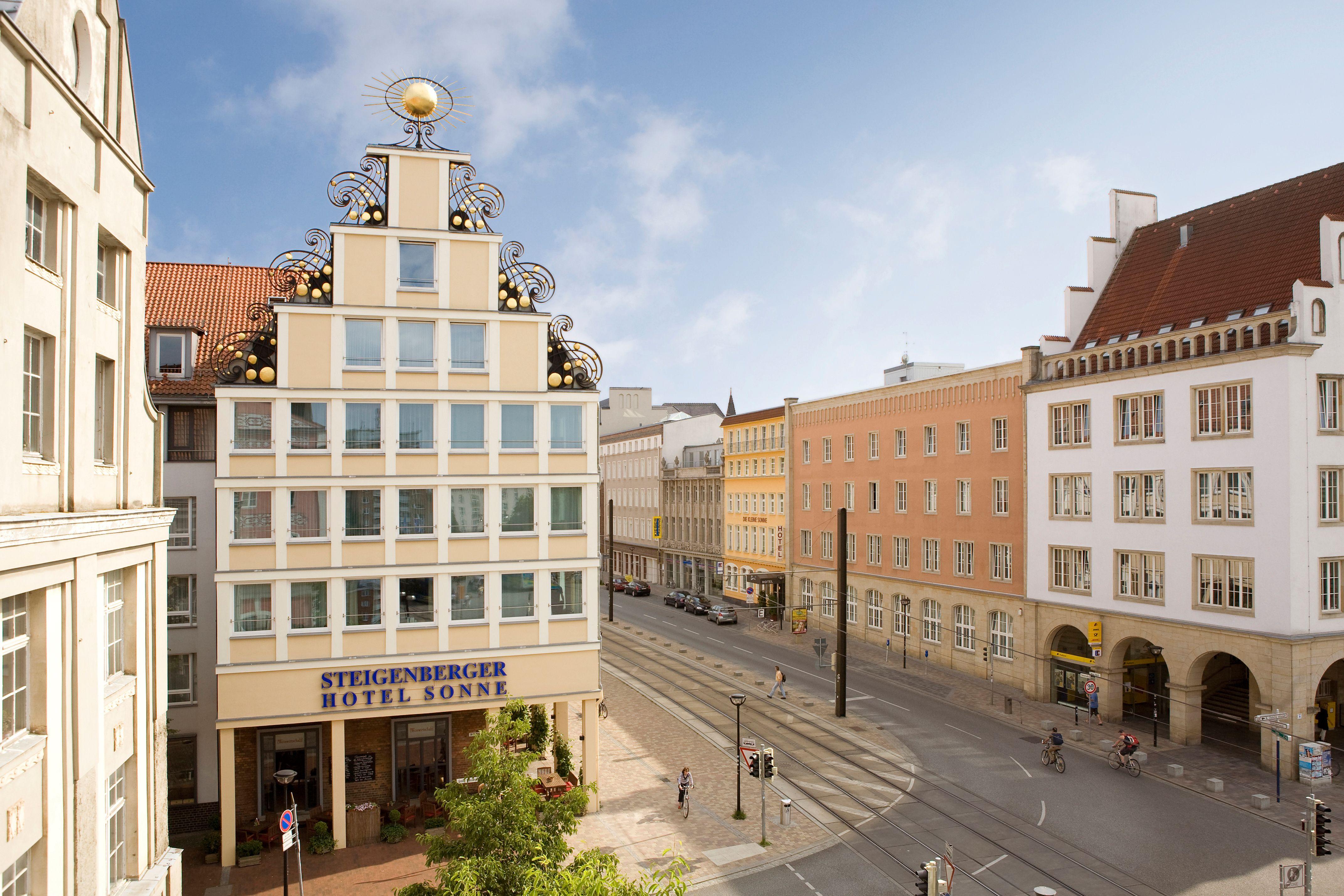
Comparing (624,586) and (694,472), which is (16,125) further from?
(624,586)

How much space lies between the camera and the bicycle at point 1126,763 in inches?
1194

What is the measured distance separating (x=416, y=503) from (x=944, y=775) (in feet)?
64.7

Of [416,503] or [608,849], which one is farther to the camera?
[416,503]

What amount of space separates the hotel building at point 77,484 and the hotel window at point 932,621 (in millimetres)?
40029

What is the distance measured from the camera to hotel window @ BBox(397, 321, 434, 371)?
2647cm

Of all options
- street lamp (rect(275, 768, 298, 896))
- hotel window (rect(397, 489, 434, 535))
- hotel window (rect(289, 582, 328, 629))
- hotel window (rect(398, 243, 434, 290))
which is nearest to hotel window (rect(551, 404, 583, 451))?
hotel window (rect(397, 489, 434, 535))

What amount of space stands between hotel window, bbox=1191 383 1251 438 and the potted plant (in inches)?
1357

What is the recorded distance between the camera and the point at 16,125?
10.6 meters

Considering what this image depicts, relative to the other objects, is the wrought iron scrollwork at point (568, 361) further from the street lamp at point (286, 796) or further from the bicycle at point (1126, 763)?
the bicycle at point (1126, 763)

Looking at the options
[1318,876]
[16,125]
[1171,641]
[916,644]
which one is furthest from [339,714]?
[916,644]

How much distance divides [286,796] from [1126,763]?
90.5ft

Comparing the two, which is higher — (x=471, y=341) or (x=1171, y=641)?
(x=471, y=341)

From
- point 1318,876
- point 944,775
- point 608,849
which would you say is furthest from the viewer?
point 944,775

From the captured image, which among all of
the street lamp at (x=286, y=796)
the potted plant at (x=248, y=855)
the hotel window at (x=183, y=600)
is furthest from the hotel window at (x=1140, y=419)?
the hotel window at (x=183, y=600)
